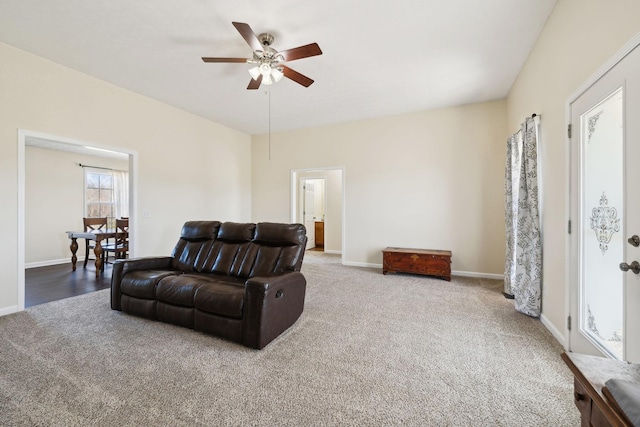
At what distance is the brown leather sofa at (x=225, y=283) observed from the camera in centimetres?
218

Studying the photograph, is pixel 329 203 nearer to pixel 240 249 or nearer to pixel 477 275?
pixel 477 275

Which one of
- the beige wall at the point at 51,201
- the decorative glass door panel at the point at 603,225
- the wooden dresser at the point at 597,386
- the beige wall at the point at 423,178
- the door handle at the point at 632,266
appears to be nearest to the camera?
the wooden dresser at the point at 597,386

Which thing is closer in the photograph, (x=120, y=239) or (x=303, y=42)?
(x=303, y=42)

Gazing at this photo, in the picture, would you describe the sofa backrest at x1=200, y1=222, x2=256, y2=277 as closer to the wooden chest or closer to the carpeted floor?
the carpeted floor

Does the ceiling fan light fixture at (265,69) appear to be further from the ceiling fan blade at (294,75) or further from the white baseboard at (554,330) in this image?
the white baseboard at (554,330)

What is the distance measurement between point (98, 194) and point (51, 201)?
865 mm

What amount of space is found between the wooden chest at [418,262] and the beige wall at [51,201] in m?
6.84

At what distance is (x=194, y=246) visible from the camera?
10.8 feet

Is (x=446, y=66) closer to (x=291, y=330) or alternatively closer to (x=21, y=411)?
(x=291, y=330)

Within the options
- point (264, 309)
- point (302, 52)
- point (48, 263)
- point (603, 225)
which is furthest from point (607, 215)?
point (48, 263)

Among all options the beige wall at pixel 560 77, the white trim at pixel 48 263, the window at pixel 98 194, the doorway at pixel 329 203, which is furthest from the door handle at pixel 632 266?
the window at pixel 98 194

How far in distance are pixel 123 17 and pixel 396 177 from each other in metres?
4.28

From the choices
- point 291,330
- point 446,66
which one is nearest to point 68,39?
point 291,330

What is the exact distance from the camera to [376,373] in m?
1.84
